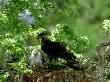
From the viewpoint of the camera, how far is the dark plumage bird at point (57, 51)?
6.83 m

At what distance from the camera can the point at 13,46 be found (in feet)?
19.3

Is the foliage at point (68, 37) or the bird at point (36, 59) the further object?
the bird at point (36, 59)

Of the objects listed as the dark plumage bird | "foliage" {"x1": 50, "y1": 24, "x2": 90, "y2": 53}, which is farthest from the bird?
"foliage" {"x1": 50, "y1": 24, "x2": 90, "y2": 53}

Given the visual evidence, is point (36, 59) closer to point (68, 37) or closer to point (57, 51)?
point (57, 51)

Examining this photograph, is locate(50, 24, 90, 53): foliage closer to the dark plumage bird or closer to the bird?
the dark plumage bird

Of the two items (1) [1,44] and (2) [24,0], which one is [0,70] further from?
(2) [24,0]

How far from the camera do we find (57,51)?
23.3ft

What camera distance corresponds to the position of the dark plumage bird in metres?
6.83

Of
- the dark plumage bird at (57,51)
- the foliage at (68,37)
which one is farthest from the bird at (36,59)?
the foliage at (68,37)

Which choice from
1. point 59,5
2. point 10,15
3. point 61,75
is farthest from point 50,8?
point 61,75

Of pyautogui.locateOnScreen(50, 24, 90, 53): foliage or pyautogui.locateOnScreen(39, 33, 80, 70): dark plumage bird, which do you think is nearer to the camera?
pyautogui.locateOnScreen(50, 24, 90, 53): foliage

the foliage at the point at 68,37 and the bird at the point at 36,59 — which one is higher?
the foliage at the point at 68,37

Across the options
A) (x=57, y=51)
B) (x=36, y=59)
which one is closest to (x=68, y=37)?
(x=57, y=51)

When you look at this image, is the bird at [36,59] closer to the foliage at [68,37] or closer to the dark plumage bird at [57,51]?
the dark plumage bird at [57,51]
